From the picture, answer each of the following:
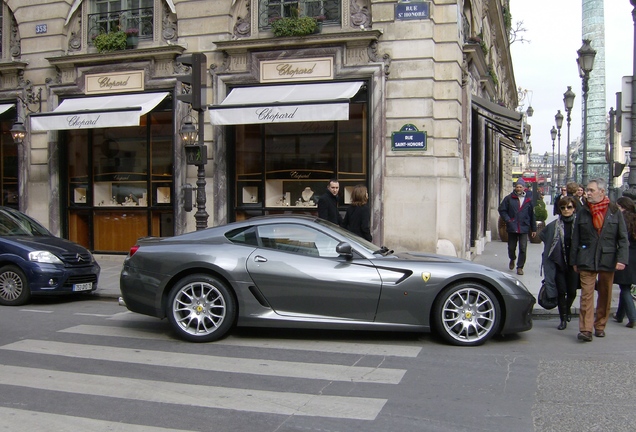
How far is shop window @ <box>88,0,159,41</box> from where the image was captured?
16.2 metres

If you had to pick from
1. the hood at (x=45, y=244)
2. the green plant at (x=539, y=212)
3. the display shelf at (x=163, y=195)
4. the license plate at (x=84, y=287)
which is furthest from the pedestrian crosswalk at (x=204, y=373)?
the green plant at (x=539, y=212)

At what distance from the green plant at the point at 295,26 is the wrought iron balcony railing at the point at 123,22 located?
3.63 metres

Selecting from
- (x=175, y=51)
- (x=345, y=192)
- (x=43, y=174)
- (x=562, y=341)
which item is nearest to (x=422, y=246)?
(x=345, y=192)

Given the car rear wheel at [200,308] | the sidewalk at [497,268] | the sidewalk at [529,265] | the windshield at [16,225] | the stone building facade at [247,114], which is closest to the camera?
the car rear wheel at [200,308]

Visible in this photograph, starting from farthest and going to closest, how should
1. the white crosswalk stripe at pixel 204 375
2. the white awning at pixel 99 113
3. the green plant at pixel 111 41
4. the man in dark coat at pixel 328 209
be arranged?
the green plant at pixel 111 41 → the white awning at pixel 99 113 → the man in dark coat at pixel 328 209 → the white crosswalk stripe at pixel 204 375

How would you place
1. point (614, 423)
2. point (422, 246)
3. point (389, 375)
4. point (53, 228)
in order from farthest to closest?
point (53, 228) < point (422, 246) < point (389, 375) < point (614, 423)

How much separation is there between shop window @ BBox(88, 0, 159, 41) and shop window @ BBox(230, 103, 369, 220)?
3.67m

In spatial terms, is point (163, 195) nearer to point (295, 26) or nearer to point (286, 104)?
point (286, 104)

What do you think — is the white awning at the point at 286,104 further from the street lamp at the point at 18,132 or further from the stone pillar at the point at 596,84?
the stone pillar at the point at 596,84

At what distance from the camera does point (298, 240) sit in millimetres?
7516

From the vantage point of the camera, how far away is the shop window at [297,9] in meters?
14.5

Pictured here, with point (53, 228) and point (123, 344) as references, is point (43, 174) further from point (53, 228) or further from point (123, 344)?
point (123, 344)

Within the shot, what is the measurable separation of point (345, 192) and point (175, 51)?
5.37 metres

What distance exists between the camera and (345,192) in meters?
14.6
